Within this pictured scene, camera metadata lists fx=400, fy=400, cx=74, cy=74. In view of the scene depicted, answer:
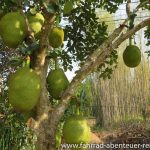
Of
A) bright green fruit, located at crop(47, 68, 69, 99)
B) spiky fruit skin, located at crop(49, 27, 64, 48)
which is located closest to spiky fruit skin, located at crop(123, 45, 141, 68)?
spiky fruit skin, located at crop(49, 27, 64, 48)

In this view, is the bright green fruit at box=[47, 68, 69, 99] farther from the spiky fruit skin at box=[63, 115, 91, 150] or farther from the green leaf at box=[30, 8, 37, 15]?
the green leaf at box=[30, 8, 37, 15]

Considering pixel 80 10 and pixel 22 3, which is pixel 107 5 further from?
pixel 22 3

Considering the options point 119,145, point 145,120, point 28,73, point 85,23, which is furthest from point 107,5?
point 145,120

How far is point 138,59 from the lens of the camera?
2164mm

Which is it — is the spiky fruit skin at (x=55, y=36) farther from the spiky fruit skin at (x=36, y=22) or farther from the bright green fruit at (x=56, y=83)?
the bright green fruit at (x=56, y=83)

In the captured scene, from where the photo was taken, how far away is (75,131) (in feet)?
5.18

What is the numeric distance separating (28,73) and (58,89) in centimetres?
21

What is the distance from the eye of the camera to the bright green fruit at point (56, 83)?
1.67 m

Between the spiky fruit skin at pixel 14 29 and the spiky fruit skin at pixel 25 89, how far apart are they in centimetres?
16

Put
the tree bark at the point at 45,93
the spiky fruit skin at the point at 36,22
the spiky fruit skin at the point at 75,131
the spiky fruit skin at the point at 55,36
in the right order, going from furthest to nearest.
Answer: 1. the spiky fruit skin at the point at 55,36
2. the spiky fruit skin at the point at 36,22
3. the spiky fruit skin at the point at 75,131
4. the tree bark at the point at 45,93

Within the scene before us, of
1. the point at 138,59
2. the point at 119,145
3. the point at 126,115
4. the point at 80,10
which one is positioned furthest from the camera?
the point at 126,115

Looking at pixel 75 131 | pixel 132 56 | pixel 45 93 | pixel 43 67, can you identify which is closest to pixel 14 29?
pixel 43 67

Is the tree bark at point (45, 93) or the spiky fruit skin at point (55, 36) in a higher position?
the spiky fruit skin at point (55, 36)

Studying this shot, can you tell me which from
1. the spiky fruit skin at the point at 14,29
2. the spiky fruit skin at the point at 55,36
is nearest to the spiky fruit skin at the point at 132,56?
the spiky fruit skin at the point at 55,36
